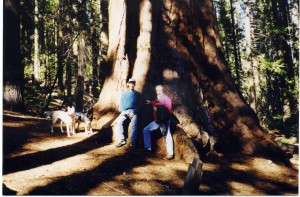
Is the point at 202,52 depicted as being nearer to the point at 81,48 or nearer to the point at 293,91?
the point at 81,48

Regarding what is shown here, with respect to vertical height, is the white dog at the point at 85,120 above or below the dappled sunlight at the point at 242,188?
above

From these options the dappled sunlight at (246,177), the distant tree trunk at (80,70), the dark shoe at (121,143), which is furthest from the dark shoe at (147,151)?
the distant tree trunk at (80,70)

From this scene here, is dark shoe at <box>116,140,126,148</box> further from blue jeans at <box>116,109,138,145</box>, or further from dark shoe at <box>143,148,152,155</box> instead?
dark shoe at <box>143,148,152,155</box>

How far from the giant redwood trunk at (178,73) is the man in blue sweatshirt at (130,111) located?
479mm

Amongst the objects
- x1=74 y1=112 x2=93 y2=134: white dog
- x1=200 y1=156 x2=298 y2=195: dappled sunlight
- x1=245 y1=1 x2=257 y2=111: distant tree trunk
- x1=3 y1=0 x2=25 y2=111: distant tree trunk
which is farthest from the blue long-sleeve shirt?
x1=245 y1=1 x2=257 y2=111: distant tree trunk

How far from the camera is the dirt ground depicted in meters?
5.62

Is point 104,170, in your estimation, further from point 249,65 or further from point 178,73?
point 249,65

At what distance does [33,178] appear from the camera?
565cm

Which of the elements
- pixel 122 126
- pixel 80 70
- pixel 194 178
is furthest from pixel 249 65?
pixel 194 178

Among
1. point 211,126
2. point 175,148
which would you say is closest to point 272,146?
point 211,126

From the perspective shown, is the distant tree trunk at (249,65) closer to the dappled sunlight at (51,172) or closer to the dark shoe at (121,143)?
the dark shoe at (121,143)

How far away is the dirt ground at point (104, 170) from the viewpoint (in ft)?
18.5

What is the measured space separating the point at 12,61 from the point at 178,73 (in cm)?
679

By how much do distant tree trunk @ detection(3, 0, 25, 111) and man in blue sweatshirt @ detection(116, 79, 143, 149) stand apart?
227 inches
